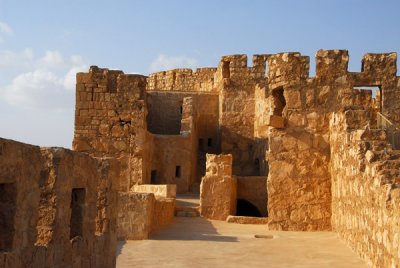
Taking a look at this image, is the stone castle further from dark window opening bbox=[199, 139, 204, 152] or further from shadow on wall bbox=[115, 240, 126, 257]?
shadow on wall bbox=[115, 240, 126, 257]

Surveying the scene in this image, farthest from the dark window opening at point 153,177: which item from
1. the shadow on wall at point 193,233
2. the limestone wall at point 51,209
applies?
the limestone wall at point 51,209

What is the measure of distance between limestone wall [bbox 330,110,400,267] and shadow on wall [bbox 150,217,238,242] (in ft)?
7.79

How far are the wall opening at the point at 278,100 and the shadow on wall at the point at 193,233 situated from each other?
3.12 m

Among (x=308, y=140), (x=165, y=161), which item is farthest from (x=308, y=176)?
(x=165, y=161)

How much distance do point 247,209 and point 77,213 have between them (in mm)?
14036

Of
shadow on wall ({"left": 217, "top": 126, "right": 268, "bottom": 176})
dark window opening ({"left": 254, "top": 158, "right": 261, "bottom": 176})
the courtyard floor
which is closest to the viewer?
the courtyard floor

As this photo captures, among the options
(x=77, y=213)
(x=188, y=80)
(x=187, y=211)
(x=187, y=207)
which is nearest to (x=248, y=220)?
(x=187, y=211)

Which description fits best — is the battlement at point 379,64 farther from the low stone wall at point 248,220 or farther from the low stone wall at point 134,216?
the low stone wall at point 134,216

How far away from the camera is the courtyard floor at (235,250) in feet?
27.2

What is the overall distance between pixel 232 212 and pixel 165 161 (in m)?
5.22

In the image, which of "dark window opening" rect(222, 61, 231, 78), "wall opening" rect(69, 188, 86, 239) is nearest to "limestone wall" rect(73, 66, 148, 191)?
"dark window opening" rect(222, 61, 231, 78)

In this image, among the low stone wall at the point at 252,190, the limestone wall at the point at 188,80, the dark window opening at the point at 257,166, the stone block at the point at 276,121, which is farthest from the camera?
the limestone wall at the point at 188,80

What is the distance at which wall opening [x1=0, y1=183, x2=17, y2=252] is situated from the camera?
12.8 feet

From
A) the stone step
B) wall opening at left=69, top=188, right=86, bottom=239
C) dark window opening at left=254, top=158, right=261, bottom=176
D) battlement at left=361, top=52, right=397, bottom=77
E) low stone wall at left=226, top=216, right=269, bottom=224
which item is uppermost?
battlement at left=361, top=52, right=397, bottom=77
